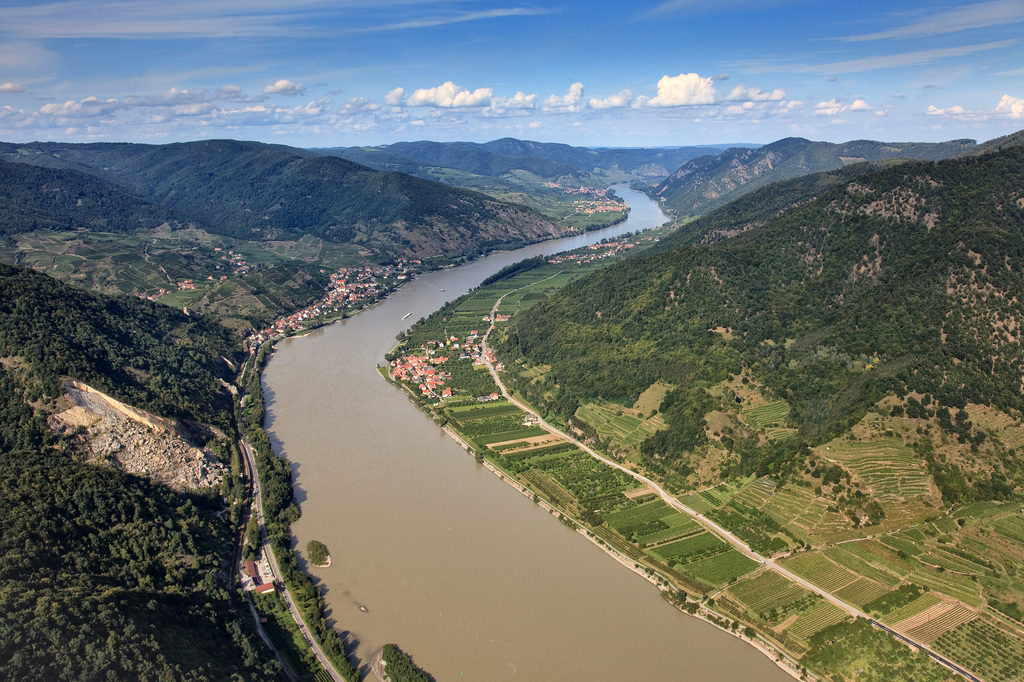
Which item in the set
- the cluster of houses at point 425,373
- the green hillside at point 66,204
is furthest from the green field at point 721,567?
the green hillside at point 66,204

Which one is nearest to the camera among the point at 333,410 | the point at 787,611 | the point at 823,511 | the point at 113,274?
the point at 787,611

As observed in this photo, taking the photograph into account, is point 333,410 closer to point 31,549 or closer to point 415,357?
point 415,357

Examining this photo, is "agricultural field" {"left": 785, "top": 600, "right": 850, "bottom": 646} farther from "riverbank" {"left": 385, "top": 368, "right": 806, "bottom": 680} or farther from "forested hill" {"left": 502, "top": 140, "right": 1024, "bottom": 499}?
"forested hill" {"left": 502, "top": 140, "right": 1024, "bottom": 499}

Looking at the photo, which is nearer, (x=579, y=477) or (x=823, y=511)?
(x=823, y=511)

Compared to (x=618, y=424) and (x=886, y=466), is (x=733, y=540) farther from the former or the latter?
(x=618, y=424)

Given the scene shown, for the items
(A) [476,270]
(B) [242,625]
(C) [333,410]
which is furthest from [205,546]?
(A) [476,270]

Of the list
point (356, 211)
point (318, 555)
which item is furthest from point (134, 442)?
point (356, 211)

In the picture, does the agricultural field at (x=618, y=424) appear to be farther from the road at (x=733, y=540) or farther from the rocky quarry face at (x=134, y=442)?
the rocky quarry face at (x=134, y=442)

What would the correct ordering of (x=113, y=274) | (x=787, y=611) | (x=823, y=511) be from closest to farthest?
1. (x=787, y=611)
2. (x=823, y=511)
3. (x=113, y=274)
